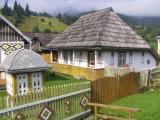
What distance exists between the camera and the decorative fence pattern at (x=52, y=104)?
30.0 ft

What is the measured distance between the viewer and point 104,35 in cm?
2572

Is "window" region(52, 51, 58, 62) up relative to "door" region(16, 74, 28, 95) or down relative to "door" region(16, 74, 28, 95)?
up

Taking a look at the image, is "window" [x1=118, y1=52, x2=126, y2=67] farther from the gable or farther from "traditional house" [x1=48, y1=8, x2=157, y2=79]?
the gable

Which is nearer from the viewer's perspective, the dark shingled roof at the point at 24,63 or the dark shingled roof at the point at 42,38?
the dark shingled roof at the point at 24,63

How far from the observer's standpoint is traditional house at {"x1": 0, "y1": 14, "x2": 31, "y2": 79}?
21.6 meters

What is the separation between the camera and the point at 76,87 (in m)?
12.0

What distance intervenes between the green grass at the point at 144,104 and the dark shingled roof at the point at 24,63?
450 cm

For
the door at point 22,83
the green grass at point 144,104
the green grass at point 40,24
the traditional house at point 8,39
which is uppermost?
the green grass at point 40,24

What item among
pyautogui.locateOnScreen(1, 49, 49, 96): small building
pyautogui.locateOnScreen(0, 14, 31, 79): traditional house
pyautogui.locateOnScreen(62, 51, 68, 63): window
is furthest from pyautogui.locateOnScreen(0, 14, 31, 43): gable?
pyautogui.locateOnScreen(62, 51, 68, 63): window

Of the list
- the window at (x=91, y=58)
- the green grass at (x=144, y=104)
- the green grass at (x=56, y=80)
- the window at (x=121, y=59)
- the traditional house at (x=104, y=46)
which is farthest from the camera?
the window at (x=91, y=58)

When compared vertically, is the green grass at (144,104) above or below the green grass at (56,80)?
below

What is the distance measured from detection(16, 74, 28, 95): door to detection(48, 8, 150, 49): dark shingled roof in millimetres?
10389

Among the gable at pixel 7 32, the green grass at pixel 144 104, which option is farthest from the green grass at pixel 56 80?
the green grass at pixel 144 104

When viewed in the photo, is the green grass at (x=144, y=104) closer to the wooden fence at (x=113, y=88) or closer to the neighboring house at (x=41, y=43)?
the wooden fence at (x=113, y=88)
